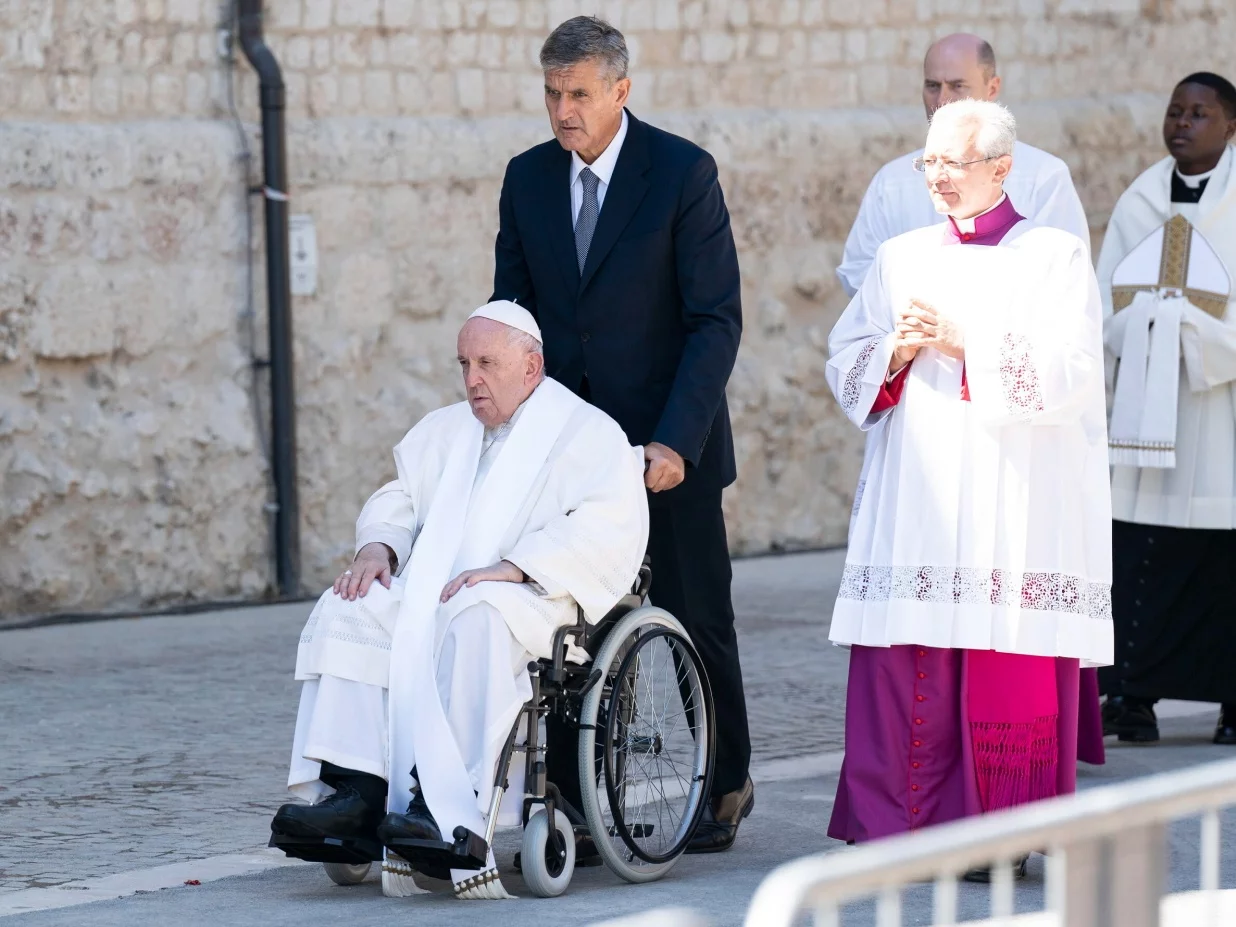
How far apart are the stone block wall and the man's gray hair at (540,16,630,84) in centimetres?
420

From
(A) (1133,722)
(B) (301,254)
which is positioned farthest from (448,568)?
(B) (301,254)

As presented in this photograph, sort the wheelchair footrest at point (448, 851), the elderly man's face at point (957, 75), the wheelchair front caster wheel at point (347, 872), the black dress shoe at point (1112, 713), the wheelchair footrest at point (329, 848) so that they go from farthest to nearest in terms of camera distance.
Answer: the black dress shoe at point (1112, 713), the elderly man's face at point (957, 75), the wheelchair front caster wheel at point (347, 872), the wheelchair footrest at point (329, 848), the wheelchair footrest at point (448, 851)

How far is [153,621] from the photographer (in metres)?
9.51

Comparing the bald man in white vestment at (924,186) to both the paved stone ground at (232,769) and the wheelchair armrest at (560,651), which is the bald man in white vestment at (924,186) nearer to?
the paved stone ground at (232,769)

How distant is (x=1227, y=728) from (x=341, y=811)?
3.42 metres

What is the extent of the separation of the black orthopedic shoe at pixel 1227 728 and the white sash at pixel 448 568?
2.84 meters

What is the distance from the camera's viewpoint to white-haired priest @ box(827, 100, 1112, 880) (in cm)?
536

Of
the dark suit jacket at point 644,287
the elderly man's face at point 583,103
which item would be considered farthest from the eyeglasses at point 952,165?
the elderly man's face at point 583,103

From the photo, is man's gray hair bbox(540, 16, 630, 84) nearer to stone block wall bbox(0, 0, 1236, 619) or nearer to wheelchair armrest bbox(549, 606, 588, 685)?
wheelchair armrest bbox(549, 606, 588, 685)

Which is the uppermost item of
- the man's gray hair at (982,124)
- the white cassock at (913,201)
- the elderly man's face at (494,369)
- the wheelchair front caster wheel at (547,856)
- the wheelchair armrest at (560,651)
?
the man's gray hair at (982,124)

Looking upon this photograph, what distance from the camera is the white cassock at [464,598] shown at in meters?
5.08

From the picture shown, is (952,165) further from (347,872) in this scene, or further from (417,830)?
(347,872)

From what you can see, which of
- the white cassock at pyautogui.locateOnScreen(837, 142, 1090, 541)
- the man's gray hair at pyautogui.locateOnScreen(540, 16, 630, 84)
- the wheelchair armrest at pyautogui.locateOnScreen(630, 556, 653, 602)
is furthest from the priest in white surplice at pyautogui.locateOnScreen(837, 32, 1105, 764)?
the wheelchair armrest at pyautogui.locateOnScreen(630, 556, 653, 602)

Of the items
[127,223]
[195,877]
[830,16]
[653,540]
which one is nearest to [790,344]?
[830,16]
